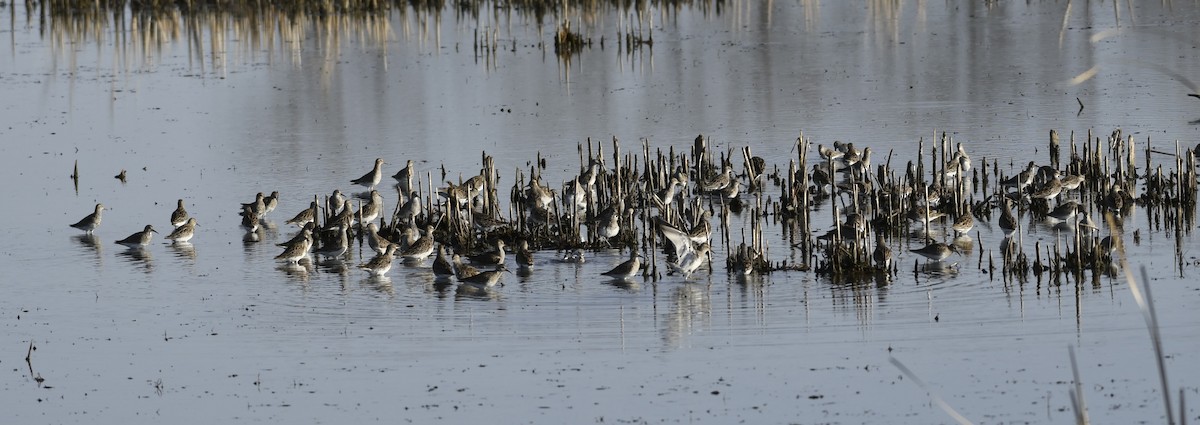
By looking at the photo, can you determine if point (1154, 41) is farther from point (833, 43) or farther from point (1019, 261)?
point (1019, 261)

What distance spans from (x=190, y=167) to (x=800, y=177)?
9.69 m

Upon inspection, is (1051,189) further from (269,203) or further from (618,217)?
(269,203)

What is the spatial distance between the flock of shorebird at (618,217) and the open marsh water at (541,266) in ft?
0.99

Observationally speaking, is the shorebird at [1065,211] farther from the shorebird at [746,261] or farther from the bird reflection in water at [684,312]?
the bird reflection in water at [684,312]

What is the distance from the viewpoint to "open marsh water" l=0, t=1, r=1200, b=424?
1038cm

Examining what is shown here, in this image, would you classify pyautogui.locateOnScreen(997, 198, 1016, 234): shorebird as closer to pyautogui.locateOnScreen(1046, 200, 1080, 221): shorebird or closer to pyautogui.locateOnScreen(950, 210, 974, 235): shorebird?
pyautogui.locateOnScreen(950, 210, 974, 235): shorebird

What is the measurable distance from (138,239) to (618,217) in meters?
5.32

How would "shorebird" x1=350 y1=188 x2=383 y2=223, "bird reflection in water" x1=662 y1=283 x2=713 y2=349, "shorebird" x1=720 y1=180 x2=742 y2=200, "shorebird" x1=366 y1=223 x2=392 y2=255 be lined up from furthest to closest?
1. "shorebird" x1=720 y1=180 x2=742 y2=200
2. "shorebird" x1=350 y1=188 x2=383 y2=223
3. "shorebird" x1=366 y1=223 x2=392 y2=255
4. "bird reflection in water" x1=662 y1=283 x2=713 y2=349

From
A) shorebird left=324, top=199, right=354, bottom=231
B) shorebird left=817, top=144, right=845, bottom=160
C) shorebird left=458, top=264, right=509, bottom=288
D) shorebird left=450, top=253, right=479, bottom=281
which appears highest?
shorebird left=817, top=144, right=845, bottom=160

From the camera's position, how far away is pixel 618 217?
16.0 metres

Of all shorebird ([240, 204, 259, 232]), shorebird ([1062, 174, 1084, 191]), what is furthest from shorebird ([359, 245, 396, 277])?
shorebird ([1062, 174, 1084, 191])

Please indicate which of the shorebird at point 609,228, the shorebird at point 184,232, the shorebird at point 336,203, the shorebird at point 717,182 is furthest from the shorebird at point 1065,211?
the shorebird at point 184,232

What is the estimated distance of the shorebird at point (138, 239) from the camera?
56.5ft

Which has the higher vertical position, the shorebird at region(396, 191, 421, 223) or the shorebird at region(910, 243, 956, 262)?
the shorebird at region(396, 191, 421, 223)
